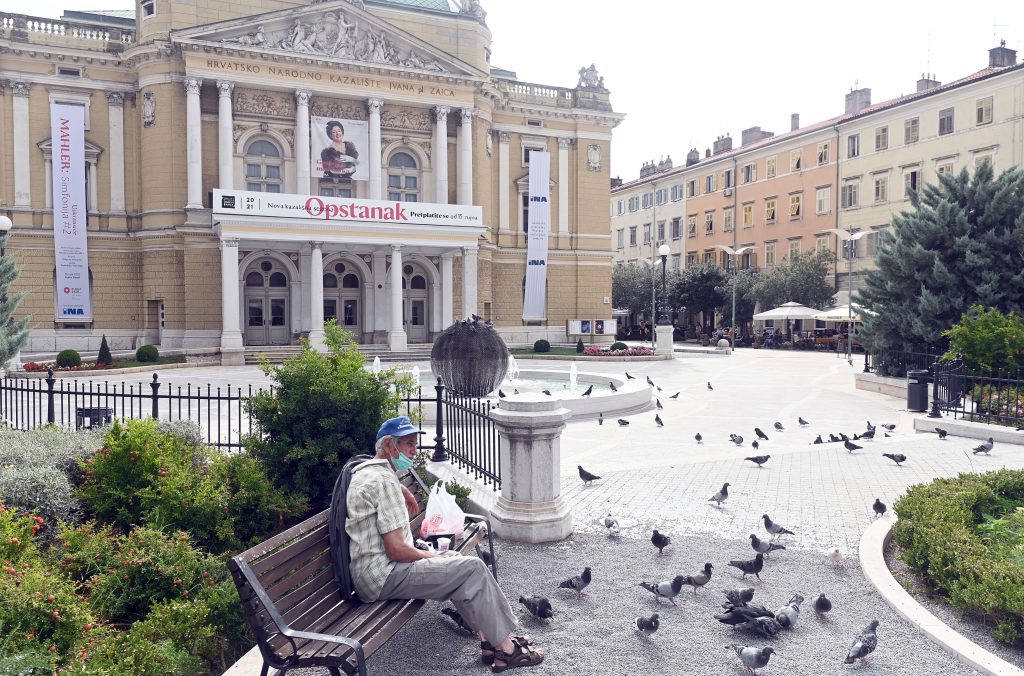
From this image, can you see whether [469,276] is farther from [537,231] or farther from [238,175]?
[238,175]

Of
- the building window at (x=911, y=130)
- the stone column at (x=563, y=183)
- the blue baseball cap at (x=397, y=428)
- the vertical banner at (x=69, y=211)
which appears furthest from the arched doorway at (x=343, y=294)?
the blue baseball cap at (x=397, y=428)

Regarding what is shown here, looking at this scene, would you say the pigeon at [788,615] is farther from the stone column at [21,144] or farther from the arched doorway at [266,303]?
the stone column at [21,144]

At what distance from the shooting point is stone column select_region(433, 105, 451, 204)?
3766 cm

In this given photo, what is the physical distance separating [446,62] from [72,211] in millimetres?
18724

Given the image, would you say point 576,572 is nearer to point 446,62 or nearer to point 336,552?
point 336,552

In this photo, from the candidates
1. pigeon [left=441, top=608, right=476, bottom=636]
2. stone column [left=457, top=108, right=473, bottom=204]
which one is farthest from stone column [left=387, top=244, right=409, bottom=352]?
pigeon [left=441, top=608, right=476, bottom=636]

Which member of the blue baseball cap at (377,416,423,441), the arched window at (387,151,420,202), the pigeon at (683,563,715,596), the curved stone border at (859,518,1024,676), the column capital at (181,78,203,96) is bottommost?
the curved stone border at (859,518,1024,676)

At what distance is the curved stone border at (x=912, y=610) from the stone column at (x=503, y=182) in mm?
36450

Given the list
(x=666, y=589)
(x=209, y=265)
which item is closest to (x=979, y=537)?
(x=666, y=589)

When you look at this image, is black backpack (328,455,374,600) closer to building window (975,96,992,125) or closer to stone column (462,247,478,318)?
stone column (462,247,478,318)

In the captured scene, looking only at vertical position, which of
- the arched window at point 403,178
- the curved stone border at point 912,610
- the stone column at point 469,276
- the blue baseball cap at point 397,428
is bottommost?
the curved stone border at point 912,610

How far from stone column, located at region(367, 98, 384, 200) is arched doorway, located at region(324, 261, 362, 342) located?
4272 millimetres

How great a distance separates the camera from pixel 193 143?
33188 millimetres

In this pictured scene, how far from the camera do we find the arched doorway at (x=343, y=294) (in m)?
37.7
